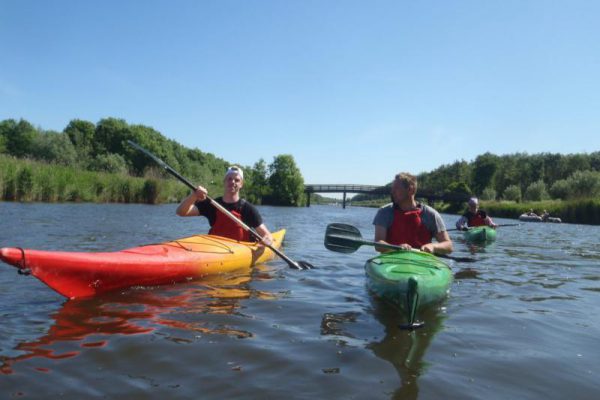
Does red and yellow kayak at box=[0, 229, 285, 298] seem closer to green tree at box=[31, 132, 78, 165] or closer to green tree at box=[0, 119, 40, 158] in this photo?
green tree at box=[31, 132, 78, 165]

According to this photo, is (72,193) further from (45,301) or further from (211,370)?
(211,370)

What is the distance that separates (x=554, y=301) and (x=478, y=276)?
1603 millimetres

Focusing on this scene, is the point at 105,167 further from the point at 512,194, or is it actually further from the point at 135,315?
the point at 512,194

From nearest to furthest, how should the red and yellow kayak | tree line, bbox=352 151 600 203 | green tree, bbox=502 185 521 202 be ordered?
1. the red and yellow kayak
2. green tree, bbox=502 185 521 202
3. tree line, bbox=352 151 600 203

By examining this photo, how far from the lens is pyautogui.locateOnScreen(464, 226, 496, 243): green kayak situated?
1138 centimetres

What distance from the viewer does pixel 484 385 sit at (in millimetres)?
2729

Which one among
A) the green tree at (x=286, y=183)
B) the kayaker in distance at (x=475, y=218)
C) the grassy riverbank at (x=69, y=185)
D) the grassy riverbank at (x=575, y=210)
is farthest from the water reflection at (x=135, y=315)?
the green tree at (x=286, y=183)

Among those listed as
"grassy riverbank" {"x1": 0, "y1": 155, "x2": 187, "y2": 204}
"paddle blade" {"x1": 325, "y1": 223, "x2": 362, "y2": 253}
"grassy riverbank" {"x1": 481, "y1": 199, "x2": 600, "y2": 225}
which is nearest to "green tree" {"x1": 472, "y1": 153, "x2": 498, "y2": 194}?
"grassy riverbank" {"x1": 481, "y1": 199, "x2": 600, "y2": 225}

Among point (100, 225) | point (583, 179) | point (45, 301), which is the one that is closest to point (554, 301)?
point (45, 301)

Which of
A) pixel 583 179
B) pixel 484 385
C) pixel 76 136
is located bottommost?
pixel 484 385

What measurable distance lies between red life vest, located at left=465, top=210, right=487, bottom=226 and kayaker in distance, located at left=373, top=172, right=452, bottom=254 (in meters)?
7.96

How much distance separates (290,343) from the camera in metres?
3.36

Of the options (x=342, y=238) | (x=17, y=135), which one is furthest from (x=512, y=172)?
(x=17, y=135)

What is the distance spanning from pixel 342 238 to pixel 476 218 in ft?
27.9
